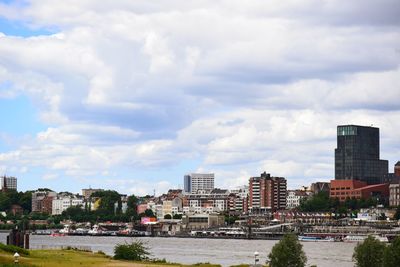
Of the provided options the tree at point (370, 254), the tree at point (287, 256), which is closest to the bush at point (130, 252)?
the tree at point (287, 256)

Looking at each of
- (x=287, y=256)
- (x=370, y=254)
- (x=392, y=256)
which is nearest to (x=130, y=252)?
(x=287, y=256)

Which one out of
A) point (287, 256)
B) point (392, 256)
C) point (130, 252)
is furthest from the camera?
point (130, 252)

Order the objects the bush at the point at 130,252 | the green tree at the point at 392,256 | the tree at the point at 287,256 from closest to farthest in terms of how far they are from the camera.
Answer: the green tree at the point at 392,256 → the tree at the point at 287,256 → the bush at the point at 130,252

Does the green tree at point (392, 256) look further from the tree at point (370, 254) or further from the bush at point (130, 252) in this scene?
the bush at point (130, 252)

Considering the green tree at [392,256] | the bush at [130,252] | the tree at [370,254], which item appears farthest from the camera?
the bush at [130,252]

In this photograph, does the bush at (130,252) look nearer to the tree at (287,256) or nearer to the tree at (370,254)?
the tree at (287,256)

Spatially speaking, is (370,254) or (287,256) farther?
(370,254)

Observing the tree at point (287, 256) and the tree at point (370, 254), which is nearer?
the tree at point (287, 256)

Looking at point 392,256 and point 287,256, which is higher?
point 392,256

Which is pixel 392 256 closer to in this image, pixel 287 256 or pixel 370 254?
pixel 370 254

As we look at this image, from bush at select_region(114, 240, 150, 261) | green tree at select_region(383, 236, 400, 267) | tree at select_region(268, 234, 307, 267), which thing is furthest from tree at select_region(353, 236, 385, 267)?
bush at select_region(114, 240, 150, 261)

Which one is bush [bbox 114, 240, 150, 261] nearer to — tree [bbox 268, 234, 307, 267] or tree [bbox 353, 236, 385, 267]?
tree [bbox 268, 234, 307, 267]

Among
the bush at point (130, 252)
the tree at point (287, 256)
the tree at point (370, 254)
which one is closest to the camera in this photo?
the tree at point (287, 256)

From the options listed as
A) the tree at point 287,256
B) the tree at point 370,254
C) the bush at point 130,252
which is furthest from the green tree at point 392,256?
the bush at point 130,252
